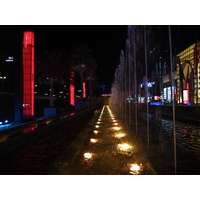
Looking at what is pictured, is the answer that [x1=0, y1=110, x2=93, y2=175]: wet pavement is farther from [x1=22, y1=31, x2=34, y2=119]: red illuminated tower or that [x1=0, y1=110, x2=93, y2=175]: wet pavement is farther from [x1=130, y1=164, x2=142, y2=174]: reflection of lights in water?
[x1=22, y1=31, x2=34, y2=119]: red illuminated tower

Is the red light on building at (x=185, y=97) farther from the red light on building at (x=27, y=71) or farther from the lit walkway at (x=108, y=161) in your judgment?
the lit walkway at (x=108, y=161)

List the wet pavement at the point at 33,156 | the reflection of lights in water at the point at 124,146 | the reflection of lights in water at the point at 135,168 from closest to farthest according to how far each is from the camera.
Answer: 1. the reflection of lights in water at the point at 135,168
2. the wet pavement at the point at 33,156
3. the reflection of lights in water at the point at 124,146

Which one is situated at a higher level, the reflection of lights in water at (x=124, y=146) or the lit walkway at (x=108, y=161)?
the reflection of lights in water at (x=124, y=146)

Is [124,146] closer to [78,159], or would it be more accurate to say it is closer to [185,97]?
[78,159]

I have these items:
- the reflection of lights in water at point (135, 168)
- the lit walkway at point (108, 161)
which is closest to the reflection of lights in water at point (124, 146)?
the lit walkway at point (108, 161)

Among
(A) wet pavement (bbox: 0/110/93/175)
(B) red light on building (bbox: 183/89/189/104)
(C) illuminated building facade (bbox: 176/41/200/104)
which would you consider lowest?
(A) wet pavement (bbox: 0/110/93/175)

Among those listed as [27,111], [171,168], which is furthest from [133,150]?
[27,111]

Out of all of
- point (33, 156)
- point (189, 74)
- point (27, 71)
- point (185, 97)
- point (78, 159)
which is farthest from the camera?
point (189, 74)

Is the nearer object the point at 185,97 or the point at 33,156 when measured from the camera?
the point at 33,156

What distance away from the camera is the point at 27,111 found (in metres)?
14.5

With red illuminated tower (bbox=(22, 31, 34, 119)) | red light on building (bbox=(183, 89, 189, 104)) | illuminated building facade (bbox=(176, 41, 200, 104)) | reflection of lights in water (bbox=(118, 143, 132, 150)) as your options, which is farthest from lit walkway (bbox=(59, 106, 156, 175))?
red light on building (bbox=(183, 89, 189, 104))

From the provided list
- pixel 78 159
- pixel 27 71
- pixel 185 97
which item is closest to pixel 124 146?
pixel 78 159

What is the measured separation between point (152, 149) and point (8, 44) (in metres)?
11.7

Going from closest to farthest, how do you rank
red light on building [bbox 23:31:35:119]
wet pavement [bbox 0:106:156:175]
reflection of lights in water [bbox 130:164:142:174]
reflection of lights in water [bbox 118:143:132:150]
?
reflection of lights in water [bbox 130:164:142:174] < wet pavement [bbox 0:106:156:175] < reflection of lights in water [bbox 118:143:132:150] < red light on building [bbox 23:31:35:119]
